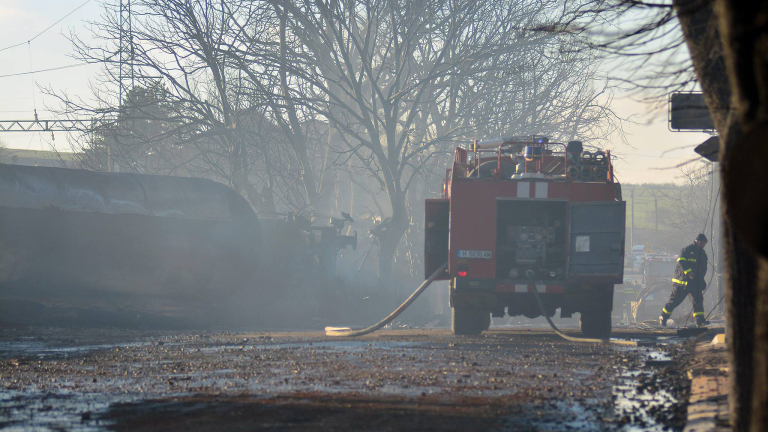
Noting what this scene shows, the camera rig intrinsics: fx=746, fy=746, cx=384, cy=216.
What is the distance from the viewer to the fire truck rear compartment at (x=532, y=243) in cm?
1189

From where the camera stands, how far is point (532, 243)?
39.3 feet

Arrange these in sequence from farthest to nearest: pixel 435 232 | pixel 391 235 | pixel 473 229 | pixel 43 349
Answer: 1. pixel 391 235
2. pixel 435 232
3. pixel 473 229
4. pixel 43 349

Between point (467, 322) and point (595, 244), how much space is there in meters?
2.56

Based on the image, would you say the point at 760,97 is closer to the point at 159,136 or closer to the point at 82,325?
the point at 82,325

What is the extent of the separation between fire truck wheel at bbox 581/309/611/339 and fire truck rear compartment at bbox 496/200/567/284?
87 cm

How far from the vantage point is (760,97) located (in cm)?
287

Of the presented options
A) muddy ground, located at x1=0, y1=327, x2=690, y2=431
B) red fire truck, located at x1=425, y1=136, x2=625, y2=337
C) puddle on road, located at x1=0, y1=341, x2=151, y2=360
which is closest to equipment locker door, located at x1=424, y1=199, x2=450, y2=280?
red fire truck, located at x1=425, y1=136, x2=625, y2=337

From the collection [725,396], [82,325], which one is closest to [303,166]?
[82,325]

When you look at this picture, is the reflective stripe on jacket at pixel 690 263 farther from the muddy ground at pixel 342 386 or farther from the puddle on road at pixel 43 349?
the puddle on road at pixel 43 349

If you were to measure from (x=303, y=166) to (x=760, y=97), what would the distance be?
22.1 metres

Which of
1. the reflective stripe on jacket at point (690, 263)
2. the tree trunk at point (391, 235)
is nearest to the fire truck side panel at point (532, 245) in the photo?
the reflective stripe on jacket at point (690, 263)

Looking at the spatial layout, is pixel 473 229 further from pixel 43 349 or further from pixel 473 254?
pixel 43 349

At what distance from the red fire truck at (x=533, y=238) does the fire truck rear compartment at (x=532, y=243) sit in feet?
0.05

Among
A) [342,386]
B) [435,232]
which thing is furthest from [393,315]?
[342,386]
